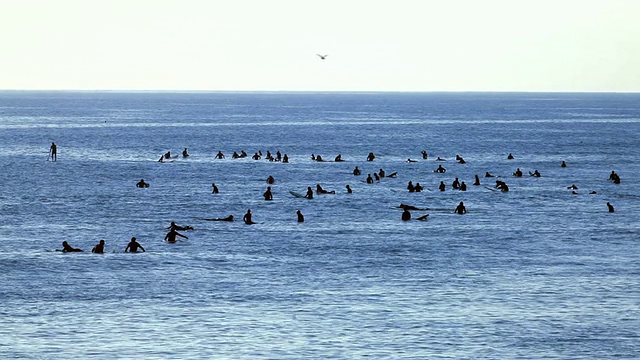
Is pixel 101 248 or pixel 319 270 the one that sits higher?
pixel 319 270

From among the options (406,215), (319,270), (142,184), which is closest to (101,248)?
(319,270)

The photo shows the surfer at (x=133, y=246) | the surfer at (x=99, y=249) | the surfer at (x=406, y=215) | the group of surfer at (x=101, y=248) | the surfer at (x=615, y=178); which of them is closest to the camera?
the group of surfer at (x=101, y=248)

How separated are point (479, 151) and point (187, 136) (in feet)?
185

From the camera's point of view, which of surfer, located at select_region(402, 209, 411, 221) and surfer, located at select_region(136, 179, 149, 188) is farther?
surfer, located at select_region(136, 179, 149, 188)

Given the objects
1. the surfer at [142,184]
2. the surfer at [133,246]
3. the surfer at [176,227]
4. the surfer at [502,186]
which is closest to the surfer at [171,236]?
the surfer at [176,227]

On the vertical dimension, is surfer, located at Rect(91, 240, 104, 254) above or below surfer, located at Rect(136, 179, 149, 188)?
above

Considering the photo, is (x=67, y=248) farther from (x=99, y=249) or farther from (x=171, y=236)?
(x=171, y=236)

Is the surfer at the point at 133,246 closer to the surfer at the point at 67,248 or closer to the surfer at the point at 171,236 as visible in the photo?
the surfer at the point at 67,248

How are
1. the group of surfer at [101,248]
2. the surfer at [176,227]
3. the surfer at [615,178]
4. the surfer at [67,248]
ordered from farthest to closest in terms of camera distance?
the surfer at [615,178], the surfer at [176,227], the group of surfer at [101,248], the surfer at [67,248]

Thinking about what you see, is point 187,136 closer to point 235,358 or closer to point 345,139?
point 345,139

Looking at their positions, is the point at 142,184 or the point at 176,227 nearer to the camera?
the point at 176,227

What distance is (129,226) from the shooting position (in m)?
70.6

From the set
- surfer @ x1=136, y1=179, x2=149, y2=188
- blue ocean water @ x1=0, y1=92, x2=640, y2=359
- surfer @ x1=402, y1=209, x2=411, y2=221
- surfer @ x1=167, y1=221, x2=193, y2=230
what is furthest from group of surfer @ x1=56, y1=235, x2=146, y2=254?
surfer @ x1=136, y1=179, x2=149, y2=188

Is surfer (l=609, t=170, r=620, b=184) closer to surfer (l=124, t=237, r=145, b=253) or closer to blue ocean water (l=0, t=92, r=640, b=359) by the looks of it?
blue ocean water (l=0, t=92, r=640, b=359)
